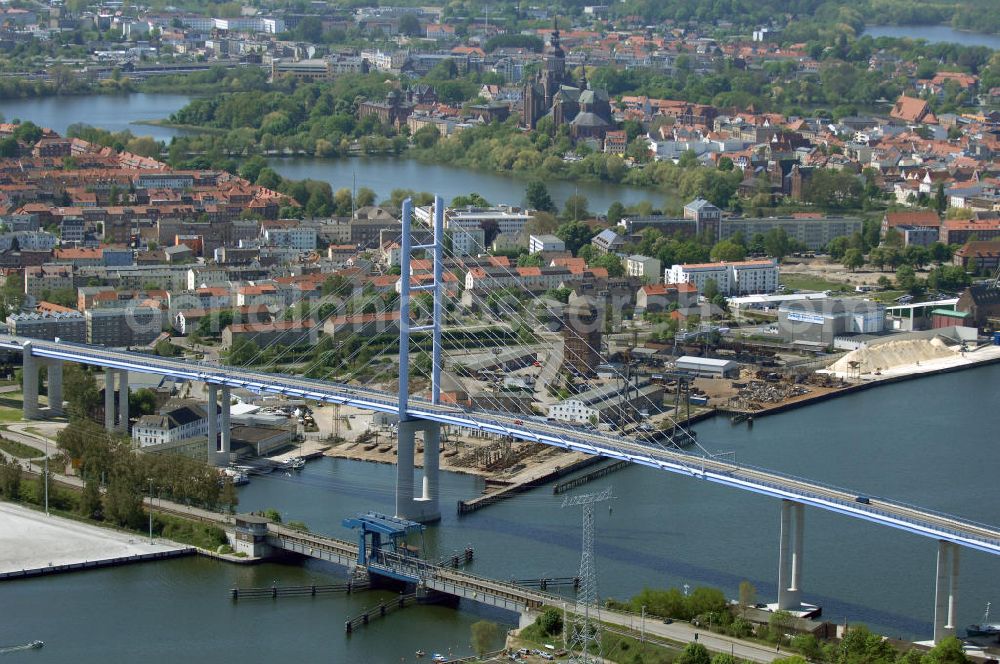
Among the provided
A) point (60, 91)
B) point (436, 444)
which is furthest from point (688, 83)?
point (436, 444)

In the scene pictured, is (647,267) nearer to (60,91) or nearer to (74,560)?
(74,560)

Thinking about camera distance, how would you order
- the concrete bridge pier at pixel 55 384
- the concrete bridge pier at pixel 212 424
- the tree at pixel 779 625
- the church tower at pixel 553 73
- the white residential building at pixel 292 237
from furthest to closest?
the church tower at pixel 553 73 < the white residential building at pixel 292 237 < the concrete bridge pier at pixel 55 384 < the concrete bridge pier at pixel 212 424 < the tree at pixel 779 625

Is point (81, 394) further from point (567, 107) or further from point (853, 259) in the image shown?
point (567, 107)

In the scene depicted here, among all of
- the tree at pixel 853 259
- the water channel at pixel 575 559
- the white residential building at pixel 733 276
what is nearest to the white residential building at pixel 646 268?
the white residential building at pixel 733 276

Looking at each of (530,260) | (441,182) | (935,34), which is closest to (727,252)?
(530,260)

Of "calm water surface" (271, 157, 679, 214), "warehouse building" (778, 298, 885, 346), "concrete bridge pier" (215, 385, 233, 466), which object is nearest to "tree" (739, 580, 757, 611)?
"concrete bridge pier" (215, 385, 233, 466)

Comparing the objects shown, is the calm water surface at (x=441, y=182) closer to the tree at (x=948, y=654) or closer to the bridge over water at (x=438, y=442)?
the bridge over water at (x=438, y=442)
